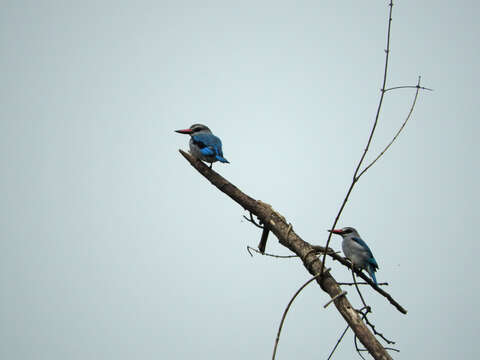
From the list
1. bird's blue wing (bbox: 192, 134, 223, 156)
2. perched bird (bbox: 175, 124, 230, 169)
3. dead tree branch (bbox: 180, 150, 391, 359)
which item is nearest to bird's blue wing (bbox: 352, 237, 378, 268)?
perched bird (bbox: 175, 124, 230, 169)

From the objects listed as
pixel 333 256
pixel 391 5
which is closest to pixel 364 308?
pixel 333 256

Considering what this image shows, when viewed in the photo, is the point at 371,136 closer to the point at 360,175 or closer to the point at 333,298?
the point at 360,175

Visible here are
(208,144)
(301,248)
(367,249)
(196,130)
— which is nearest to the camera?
(301,248)

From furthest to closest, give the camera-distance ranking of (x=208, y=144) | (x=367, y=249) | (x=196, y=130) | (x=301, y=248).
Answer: (x=196, y=130)
(x=208, y=144)
(x=367, y=249)
(x=301, y=248)

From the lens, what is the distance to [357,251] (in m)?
5.61

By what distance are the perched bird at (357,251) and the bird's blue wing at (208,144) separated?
2.35 metres

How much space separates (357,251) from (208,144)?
3.04m

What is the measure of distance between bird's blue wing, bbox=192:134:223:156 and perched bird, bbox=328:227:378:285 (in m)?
2.35

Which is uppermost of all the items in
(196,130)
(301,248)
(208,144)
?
(196,130)

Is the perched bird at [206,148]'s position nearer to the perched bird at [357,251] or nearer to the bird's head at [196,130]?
the bird's head at [196,130]

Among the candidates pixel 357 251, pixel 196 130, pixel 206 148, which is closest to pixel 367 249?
pixel 357 251

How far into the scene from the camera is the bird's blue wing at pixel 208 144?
5.46m

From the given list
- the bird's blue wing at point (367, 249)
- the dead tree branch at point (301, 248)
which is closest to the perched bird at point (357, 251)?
the bird's blue wing at point (367, 249)

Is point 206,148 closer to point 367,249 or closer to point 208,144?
point 208,144
